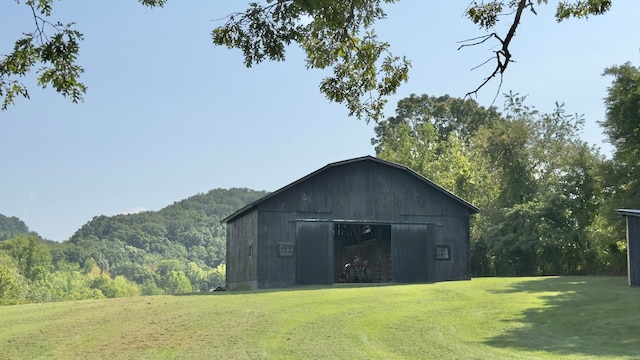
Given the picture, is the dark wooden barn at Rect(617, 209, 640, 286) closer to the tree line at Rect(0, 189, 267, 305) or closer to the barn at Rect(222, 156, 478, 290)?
the barn at Rect(222, 156, 478, 290)

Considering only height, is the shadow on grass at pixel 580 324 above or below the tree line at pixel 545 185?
below

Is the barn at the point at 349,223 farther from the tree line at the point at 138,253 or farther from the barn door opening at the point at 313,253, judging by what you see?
the tree line at the point at 138,253

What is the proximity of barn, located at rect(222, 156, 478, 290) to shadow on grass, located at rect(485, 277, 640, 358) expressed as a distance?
8.43 meters

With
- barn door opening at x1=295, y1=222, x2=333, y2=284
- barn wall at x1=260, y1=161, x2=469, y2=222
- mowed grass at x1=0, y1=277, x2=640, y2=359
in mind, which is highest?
barn wall at x1=260, y1=161, x2=469, y2=222

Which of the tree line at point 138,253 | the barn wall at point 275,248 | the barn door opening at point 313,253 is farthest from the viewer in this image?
the tree line at point 138,253

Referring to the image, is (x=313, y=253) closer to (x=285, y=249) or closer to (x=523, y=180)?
(x=285, y=249)

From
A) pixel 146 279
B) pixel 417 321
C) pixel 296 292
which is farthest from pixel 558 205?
pixel 146 279

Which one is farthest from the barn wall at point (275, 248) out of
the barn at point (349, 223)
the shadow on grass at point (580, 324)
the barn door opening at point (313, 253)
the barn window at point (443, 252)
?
the shadow on grass at point (580, 324)

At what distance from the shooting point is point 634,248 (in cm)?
2706

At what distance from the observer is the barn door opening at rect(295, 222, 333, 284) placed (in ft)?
104

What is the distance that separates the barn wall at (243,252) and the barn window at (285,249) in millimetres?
989

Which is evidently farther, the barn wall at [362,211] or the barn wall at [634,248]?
the barn wall at [362,211]

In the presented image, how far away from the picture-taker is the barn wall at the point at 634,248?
2683 centimetres

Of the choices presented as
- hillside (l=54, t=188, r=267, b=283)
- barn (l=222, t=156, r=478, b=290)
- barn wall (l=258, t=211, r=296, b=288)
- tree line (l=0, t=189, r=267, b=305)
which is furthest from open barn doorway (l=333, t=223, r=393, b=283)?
hillside (l=54, t=188, r=267, b=283)
